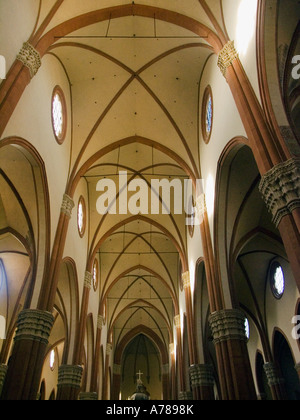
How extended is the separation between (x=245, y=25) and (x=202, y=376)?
43.6 feet

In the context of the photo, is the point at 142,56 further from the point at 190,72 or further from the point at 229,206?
the point at 229,206

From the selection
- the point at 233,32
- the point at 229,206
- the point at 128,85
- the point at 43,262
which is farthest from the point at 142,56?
the point at 43,262

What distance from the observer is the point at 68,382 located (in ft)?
49.2

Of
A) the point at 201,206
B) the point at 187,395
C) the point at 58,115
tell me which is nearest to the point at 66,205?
the point at 58,115

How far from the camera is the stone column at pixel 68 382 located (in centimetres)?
1500

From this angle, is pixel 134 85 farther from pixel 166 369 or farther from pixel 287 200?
pixel 166 369

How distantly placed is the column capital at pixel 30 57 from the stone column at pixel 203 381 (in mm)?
13115

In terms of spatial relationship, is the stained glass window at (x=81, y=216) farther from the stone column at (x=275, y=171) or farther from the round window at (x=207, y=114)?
the stone column at (x=275, y=171)

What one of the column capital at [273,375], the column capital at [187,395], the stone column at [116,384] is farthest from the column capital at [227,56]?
the stone column at [116,384]

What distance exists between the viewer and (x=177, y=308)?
952 inches

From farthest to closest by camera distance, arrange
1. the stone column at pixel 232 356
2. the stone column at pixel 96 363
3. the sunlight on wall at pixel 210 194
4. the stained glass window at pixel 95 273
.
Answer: the stained glass window at pixel 95 273, the stone column at pixel 96 363, the sunlight on wall at pixel 210 194, the stone column at pixel 232 356

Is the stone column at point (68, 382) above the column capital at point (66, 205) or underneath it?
underneath

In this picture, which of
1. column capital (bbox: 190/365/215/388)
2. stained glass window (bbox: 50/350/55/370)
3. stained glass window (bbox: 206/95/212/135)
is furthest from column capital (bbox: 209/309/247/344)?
stained glass window (bbox: 50/350/55/370)

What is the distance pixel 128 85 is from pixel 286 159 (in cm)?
1035
